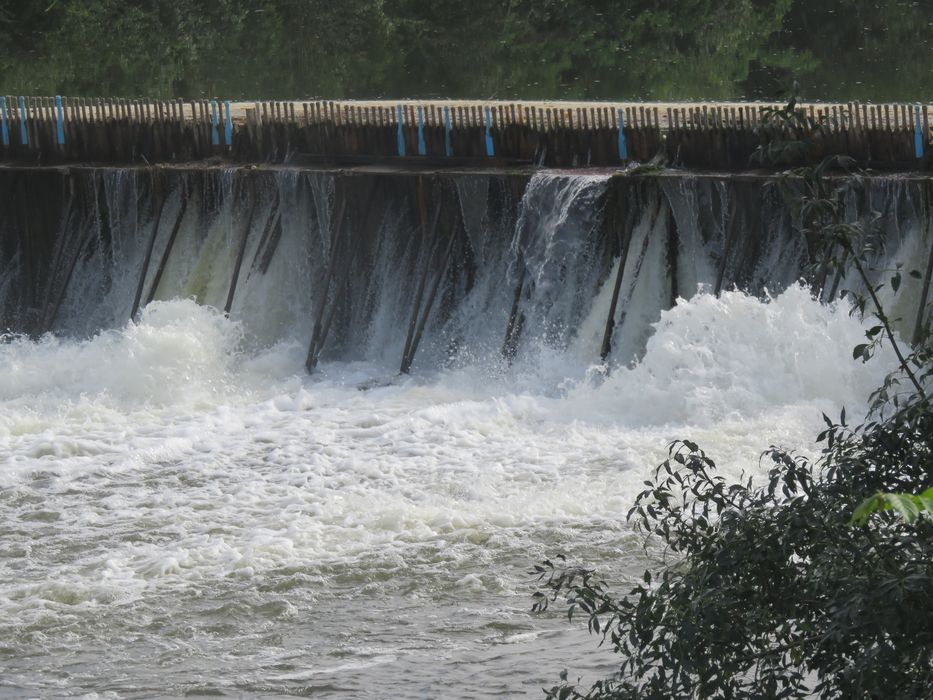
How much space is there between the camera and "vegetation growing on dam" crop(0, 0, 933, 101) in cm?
4275

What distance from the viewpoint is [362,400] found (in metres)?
21.9

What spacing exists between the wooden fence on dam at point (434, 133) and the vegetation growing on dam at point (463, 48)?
1571 centimetres

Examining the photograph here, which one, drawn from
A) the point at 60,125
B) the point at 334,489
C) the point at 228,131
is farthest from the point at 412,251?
the point at 60,125

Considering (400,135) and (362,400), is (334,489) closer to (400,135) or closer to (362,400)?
(362,400)

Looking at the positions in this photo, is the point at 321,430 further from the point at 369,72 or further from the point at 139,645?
the point at 369,72

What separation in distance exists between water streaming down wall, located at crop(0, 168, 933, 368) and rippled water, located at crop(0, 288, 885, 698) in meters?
0.69

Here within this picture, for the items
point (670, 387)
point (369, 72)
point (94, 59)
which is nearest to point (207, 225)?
point (670, 387)

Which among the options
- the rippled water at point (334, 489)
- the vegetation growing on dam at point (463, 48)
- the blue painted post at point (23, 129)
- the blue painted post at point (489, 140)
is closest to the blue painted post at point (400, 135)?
the blue painted post at point (489, 140)

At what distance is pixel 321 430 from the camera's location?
20578 millimetres

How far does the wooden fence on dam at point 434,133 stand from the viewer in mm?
21641

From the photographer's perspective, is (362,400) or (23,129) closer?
(362,400)

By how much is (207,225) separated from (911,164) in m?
11.3

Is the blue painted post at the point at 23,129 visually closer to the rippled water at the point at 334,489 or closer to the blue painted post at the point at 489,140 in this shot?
the rippled water at the point at 334,489

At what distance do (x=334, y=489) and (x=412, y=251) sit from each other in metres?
6.77
